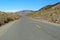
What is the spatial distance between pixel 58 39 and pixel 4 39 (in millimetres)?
3493

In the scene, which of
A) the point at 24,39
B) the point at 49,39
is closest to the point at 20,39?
the point at 24,39

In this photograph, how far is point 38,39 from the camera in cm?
1121

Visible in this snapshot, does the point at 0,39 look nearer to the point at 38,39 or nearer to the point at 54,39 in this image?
the point at 38,39

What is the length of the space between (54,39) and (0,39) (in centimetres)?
351

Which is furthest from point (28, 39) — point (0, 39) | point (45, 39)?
point (0, 39)

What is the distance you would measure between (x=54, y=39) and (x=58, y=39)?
0.86ft

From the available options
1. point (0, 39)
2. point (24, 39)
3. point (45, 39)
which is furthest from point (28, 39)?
point (0, 39)

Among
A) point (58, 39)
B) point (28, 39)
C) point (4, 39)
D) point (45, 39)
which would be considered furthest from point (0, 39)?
point (58, 39)

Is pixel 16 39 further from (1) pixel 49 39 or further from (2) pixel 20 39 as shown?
(1) pixel 49 39

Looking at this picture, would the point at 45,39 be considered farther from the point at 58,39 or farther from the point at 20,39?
the point at 20,39

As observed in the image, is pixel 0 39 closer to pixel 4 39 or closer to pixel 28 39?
pixel 4 39

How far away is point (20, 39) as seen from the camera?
1134 centimetres

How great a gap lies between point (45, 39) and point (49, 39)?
25cm

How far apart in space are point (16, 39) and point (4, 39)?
832 millimetres
